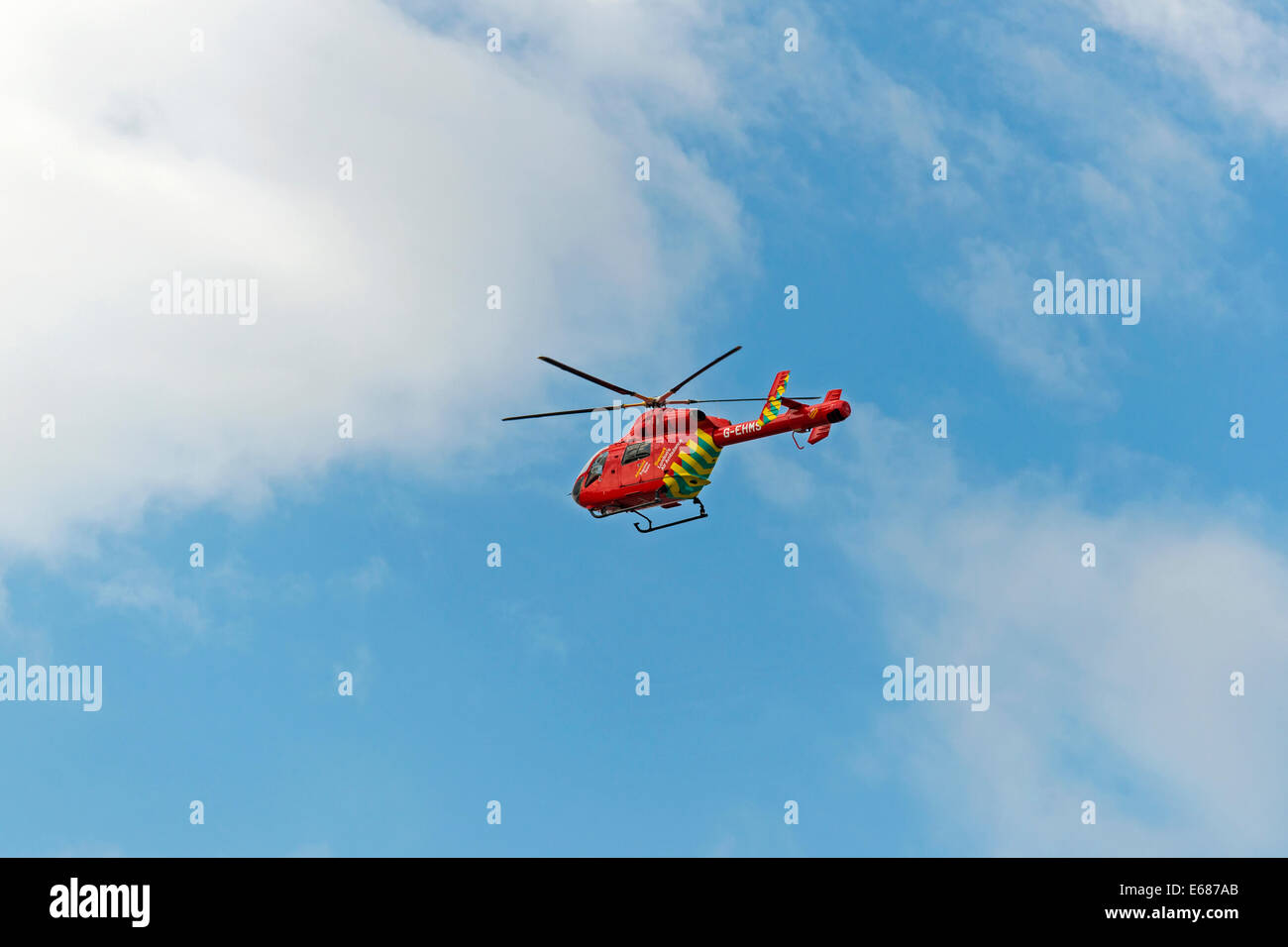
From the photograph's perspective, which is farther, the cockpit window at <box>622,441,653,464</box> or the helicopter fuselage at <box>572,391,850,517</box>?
the cockpit window at <box>622,441,653,464</box>

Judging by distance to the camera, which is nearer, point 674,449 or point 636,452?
point 674,449

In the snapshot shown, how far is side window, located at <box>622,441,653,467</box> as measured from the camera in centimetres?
8219

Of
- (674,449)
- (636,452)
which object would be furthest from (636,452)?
(674,449)

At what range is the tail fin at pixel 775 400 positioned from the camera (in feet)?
256

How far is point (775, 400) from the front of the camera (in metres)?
78.1

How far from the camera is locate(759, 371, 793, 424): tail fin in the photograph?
256ft

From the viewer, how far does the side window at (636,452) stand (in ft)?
270

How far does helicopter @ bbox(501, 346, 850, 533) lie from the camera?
7731 cm

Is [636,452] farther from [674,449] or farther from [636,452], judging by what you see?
[674,449]

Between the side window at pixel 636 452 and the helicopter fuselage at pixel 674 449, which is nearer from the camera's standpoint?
the helicopter fuselage at pixel 674 449

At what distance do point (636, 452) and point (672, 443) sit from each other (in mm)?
2595
